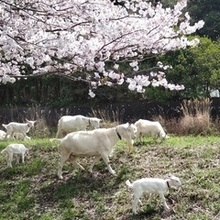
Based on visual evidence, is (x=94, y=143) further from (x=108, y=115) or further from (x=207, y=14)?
(x=207, y=14)

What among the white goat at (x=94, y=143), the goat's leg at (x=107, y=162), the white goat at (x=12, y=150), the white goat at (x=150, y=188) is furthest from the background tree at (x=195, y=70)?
the white goat at (x=150, y=188)

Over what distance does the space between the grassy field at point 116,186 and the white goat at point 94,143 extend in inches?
11.1

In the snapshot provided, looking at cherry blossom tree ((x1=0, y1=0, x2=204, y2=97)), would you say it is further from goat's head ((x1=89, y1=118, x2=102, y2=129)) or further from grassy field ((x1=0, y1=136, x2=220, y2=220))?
goat's head ((x1=89, y1=118, x2=102, y2=129))

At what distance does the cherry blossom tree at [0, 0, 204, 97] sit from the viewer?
636cm

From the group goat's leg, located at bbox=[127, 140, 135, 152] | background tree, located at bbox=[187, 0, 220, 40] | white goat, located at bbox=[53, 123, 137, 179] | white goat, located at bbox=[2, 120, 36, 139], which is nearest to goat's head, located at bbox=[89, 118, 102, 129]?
goat's leg, located at bbox=[127, 140, 135, 152]

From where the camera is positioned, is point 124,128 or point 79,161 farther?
point 79,161

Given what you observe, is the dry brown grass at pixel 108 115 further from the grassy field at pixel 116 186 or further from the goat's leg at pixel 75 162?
the goat's leg at pixel 75 162

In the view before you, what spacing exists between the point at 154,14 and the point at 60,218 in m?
3.22

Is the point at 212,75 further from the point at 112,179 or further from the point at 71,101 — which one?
the point at 112,179

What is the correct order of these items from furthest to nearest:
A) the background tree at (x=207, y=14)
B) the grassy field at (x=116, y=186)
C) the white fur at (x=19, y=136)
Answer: the background tree at (x=207, y=14) < the white fur at (x=19, y=136) < the grassy field at (x=116, y=186)

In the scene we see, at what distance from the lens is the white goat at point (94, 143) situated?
320 inches

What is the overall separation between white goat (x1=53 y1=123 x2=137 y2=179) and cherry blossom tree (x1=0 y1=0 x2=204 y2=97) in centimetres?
90

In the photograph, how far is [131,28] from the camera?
7.73 m

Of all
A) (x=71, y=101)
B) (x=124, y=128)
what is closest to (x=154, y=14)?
(x=124, y=128)
